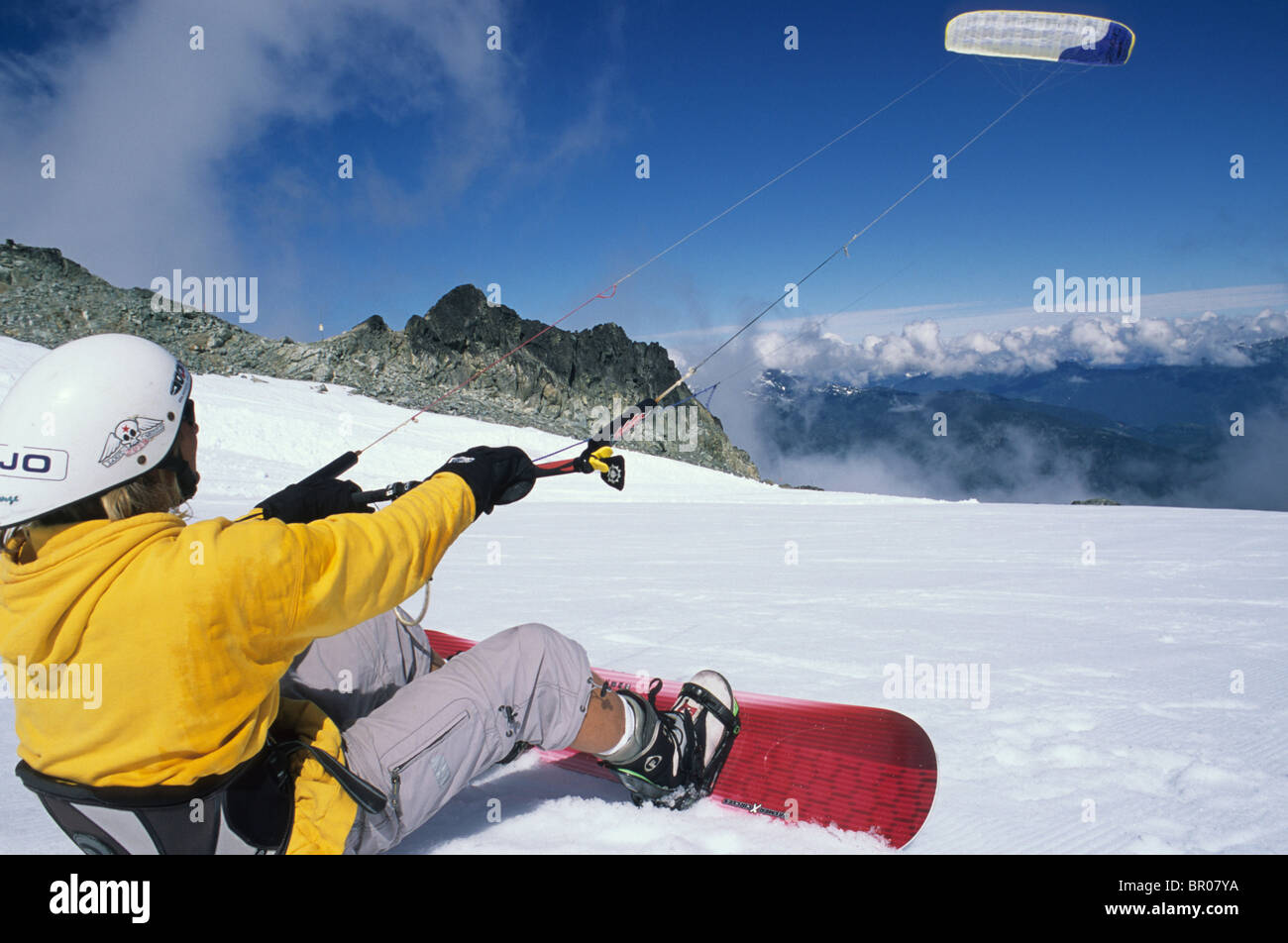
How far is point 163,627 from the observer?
1365mm

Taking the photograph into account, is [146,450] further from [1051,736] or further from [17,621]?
[1051,736]

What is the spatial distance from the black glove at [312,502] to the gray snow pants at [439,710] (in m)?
0.43

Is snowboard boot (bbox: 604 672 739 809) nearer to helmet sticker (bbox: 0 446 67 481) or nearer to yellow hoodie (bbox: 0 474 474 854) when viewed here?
yellow hoodie (bbox: 0 474 474 854)

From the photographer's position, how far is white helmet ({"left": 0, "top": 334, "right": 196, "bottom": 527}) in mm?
1409

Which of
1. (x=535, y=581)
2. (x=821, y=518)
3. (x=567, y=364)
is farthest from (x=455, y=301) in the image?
(x=535, y=581)

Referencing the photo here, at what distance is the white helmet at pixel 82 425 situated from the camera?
1.41 m

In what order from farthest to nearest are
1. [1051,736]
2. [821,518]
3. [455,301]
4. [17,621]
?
1. [455,301]
2. [821,518]
3. [1051,736]
4. [17,621]

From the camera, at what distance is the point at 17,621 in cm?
138
